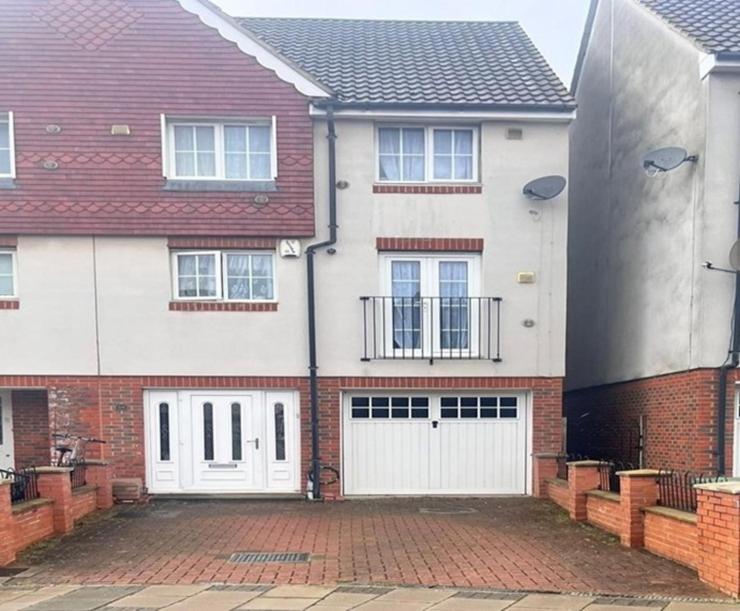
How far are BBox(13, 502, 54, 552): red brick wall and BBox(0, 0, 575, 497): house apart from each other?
7.12 ft

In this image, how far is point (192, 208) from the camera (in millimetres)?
9156

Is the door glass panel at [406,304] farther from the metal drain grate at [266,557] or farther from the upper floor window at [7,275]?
the upper floor window at [7,275]

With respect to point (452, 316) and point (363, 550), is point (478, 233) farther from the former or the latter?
point (363, 550)

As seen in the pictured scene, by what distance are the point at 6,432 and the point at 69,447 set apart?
1565 millimetres

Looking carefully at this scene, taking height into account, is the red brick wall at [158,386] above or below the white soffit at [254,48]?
below

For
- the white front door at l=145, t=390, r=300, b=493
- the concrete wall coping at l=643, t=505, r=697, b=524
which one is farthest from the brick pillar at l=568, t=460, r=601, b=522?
the white front door at l=145, t=390, r=300, b=493

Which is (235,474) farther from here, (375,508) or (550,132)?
(550,132)

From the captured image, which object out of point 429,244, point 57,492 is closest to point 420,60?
point 429,244

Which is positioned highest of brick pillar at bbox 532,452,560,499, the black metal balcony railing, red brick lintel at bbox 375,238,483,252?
red brick lintel at bbox 375,238,483,252

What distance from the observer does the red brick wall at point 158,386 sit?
912 centimetres

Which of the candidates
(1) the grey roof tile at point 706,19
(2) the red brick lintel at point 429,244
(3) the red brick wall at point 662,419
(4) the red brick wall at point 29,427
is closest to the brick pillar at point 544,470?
(3) the red brick wall at point 662,419

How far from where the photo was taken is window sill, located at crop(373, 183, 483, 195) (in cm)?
941

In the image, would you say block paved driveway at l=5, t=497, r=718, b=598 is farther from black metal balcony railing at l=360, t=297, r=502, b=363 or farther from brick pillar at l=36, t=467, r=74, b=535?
black metal balcony railing at l=360, t=297, r=502, b=363

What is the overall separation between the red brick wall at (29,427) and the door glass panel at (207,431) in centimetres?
278
